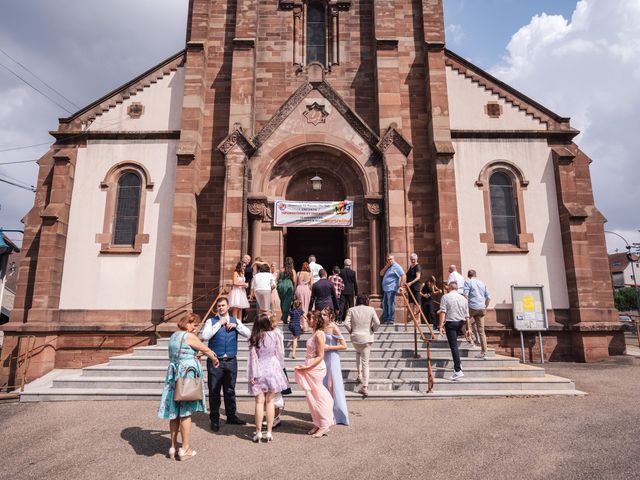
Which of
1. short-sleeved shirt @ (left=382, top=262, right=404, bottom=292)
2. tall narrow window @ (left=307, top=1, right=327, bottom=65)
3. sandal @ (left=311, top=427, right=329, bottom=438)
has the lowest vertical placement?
sandal @ (left=311, top=427, right=329, bottom=438)

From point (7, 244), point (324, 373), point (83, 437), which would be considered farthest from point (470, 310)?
point (7, 244)

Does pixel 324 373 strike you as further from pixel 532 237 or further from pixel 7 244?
pixel 7 244

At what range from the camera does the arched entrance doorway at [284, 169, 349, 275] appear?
47.9 feet

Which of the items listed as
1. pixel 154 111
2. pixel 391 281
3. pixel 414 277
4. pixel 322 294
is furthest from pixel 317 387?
pixel 154 111

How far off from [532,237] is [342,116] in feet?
25.9

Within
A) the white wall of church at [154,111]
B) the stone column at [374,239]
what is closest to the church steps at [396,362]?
the stone column at [374,239]

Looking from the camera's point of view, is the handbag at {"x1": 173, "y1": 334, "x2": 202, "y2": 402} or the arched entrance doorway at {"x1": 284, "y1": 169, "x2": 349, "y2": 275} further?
the arched entrance doorway at {"x1": 284, "y1": 169, "x2": 349, "y2": 275}

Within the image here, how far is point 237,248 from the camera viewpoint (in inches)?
504

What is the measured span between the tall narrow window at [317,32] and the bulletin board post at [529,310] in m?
11.3

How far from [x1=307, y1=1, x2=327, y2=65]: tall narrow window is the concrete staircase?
39.3 ft

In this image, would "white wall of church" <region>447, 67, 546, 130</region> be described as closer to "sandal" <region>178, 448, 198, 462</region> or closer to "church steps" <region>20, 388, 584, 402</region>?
"church steps" <region>20, 388, 584, 402</region>

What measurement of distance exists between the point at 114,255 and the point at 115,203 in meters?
1.92

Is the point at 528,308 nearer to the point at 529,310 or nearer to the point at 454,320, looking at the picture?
the point at 529,310

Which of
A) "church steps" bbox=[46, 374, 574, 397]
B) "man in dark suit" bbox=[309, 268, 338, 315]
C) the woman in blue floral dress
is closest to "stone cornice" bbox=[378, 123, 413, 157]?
"man in dark suit" bbox=[309, 268, 338, 315]
